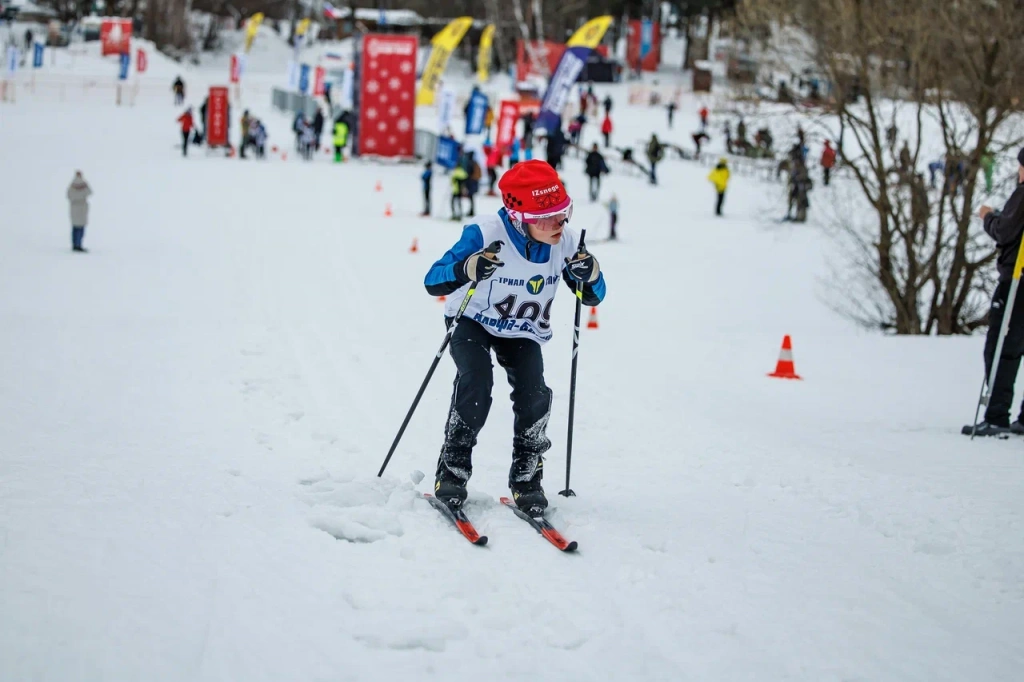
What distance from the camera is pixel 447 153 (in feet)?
105

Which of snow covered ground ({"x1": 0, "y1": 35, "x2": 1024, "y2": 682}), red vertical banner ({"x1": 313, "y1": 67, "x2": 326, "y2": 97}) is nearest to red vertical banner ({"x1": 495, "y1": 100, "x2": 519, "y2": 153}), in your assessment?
red vertical banner ({"x1": 313, "y1": 67, "x2": 326, "y2": 97})

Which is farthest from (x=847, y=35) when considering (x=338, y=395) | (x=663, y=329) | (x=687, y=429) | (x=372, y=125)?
(x=372, y=125)

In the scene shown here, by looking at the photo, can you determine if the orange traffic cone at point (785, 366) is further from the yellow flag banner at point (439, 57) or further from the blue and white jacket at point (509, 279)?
the yellow flag banner at point (439, 57)

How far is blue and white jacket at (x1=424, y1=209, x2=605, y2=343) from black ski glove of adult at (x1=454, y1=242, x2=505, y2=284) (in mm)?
29

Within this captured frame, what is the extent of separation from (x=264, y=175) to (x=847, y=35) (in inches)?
758

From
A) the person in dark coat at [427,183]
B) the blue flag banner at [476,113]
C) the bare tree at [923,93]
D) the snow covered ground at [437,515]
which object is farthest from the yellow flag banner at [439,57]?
the snow covered ground at [437,515]

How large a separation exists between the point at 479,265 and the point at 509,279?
0.27 metres

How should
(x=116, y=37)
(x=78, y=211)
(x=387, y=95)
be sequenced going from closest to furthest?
(x=78, y=211), (x=387, y=95), (x=116, y=37)

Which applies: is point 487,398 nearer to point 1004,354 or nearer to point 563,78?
point 1004,354

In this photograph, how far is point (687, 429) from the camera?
780cm

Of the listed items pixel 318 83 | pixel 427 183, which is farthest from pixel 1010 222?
pixel 318 83

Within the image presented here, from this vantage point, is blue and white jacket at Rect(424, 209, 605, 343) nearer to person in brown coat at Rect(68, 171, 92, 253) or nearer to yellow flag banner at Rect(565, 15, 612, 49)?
person in brown coat at Rect(68, 171, 92, 253)

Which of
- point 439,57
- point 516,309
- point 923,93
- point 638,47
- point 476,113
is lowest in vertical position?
point 516,309

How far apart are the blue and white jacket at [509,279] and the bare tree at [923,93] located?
33.8ft
